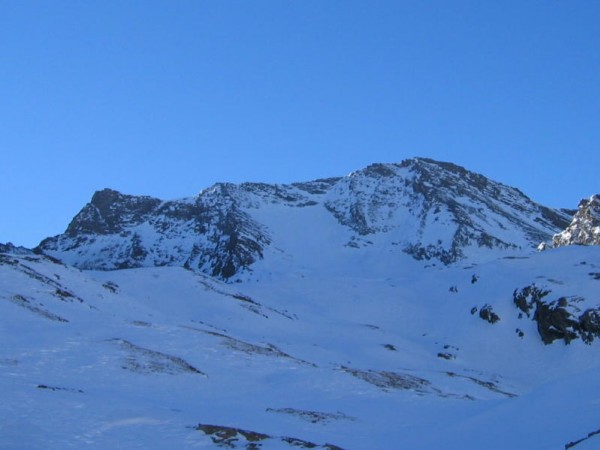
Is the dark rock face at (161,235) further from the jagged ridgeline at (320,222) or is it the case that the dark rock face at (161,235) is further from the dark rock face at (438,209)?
the dark rock face at (438,209)

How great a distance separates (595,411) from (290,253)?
111752mm

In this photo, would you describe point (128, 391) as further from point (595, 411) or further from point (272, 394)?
point (595, 411)

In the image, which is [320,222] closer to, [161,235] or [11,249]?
[161,235]

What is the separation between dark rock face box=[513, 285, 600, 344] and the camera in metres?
62.5

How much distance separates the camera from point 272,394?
1282 inches

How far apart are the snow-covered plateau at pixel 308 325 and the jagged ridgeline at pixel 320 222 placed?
0.58 m

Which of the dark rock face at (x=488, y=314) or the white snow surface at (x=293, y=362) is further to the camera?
the dark rock face at (x=488, y=314)

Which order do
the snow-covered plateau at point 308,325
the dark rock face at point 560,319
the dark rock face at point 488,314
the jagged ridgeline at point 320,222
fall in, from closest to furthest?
1. the snow-covered plateau at point 308,325
2. the dark rock face at point 560,319
3. the dark rock face at point 488,314
4. the jagged ridgeline at point 320,222

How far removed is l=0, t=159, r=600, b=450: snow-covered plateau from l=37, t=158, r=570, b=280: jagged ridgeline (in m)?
0.58

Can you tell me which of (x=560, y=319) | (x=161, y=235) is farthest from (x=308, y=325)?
(x=161, y=235)

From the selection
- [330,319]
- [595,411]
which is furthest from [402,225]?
[595,411]

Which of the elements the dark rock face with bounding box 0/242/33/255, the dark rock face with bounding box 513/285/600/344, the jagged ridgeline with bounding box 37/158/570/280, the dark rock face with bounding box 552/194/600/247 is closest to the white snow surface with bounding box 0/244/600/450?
the dark rock face with bounding box 513/285/600/344

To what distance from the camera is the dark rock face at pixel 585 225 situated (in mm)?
102250

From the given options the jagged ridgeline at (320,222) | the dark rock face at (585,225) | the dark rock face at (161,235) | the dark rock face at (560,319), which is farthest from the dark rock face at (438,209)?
the dark rock face at (560,319)
